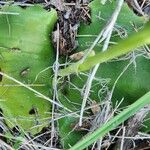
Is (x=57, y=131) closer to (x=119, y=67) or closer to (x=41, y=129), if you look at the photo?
(x=41, y=129)

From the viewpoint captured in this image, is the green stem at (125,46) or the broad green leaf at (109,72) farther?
the broad green leaf at (109,72)

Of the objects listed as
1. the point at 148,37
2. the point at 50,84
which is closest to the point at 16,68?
the point at 50,84

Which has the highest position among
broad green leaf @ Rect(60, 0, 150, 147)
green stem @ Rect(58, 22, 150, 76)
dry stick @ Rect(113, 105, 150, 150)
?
green stem @ Rect(58, 22, 150, 76)

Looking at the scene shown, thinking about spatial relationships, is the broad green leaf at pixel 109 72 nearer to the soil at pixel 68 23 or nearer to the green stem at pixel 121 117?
the soil at pixel 68 23

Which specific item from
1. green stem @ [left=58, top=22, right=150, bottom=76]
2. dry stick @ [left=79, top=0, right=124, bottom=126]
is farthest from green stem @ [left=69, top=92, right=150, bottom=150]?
dry stick @ [left=79, top=0, right=124, bottom=126]

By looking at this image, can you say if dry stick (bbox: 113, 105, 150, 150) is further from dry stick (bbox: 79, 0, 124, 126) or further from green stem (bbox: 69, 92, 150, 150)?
green stem (bbox: 69, 92, 150, 150)

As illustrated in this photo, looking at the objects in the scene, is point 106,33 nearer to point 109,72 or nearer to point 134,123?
point 109,72

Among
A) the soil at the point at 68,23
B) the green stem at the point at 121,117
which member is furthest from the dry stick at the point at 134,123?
the green stem at the point at 121,117

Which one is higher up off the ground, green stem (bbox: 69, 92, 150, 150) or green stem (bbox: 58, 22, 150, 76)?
green stem (bbox: 58, 22, 150, 76)

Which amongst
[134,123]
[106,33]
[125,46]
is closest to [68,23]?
[106,33]
